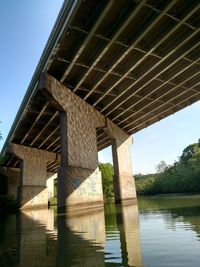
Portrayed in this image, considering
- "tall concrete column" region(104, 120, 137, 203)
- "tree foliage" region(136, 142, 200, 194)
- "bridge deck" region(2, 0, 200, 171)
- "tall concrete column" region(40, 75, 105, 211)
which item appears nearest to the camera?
"bridge deck" region(2, 0, 200, 171)

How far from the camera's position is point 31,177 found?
47.1m

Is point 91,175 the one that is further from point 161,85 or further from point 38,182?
point 38,182

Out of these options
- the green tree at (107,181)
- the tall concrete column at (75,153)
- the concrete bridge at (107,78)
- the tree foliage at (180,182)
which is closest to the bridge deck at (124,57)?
the concrete bridge at (107,78)

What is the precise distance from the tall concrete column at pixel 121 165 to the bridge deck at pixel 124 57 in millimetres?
2857

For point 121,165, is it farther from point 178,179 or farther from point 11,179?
point 178,179

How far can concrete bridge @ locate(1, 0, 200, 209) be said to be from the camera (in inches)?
655

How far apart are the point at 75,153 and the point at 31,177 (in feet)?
87.7

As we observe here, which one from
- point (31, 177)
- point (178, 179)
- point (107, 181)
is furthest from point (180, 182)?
point (31, 177)

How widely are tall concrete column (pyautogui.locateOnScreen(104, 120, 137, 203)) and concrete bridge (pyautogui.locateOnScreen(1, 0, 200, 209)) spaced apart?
0.42 feet

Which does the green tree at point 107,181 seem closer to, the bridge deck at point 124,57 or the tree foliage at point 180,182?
the tree foliage at point 180,182

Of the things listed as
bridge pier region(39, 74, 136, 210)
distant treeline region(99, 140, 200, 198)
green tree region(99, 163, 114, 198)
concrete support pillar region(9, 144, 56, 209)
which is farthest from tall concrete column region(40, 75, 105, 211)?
green tree region(99, 163, 114, 198)

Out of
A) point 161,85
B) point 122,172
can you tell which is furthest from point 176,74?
point 122,172

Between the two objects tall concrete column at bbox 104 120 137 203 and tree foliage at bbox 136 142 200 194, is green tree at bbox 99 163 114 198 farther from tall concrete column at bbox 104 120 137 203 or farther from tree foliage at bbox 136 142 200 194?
tall concrete column at bbox 104 120 137 203

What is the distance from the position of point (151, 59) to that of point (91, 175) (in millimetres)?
11133
